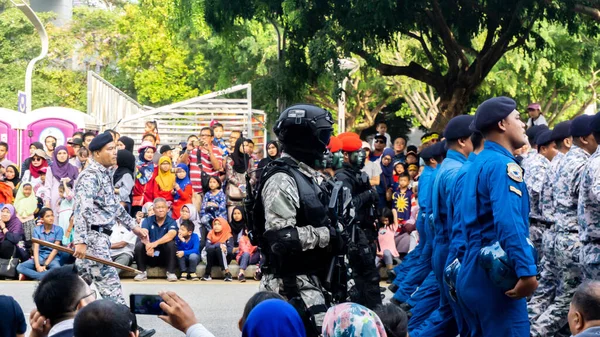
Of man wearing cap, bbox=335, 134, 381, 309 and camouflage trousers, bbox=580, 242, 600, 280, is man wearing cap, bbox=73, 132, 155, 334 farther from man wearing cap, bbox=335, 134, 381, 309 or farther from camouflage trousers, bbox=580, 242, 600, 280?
camouflage trousers, bbox=580, 242, 600, 280

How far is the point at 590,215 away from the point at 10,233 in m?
11.7

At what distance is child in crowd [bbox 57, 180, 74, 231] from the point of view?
59.1 ft

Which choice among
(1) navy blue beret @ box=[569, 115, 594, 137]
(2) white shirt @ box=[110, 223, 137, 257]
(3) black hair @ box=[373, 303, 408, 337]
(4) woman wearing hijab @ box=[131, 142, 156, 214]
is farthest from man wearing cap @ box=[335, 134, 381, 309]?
(4) woman wearing hijab @ box=[131, 142, 156, 214]

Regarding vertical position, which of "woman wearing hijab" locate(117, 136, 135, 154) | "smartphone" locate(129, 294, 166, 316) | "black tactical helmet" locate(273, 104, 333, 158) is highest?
"woman wearing hijab" locate(117, 136, 135, 154)

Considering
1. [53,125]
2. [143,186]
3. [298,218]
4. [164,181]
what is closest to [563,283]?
[298,218]

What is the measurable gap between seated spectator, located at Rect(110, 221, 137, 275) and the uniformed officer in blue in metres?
11.0

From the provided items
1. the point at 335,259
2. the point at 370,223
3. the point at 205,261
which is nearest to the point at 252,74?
the point at 205,261

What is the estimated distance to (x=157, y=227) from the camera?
17266 mm

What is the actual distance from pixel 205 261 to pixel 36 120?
28.6 feet

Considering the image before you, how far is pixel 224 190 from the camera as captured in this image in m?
18.6

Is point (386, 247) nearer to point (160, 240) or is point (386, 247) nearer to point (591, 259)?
point (160, 240)

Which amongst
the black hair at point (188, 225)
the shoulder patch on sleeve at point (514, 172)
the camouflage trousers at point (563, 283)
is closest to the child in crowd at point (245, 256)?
the black hair at point (188, 225)

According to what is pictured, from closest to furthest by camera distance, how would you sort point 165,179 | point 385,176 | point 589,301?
point 589,301, point 385,176, point 165,179

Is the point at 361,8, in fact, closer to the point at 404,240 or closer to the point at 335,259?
the point at 404,240
